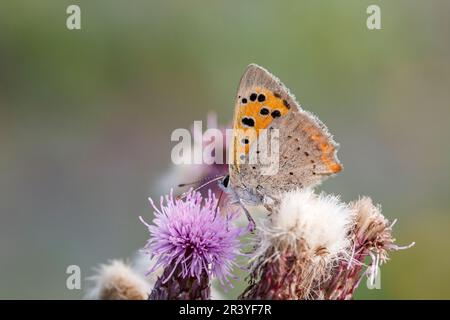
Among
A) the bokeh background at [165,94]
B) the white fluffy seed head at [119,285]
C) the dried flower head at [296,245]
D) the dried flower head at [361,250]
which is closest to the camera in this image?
the dried flower head at [296,245]

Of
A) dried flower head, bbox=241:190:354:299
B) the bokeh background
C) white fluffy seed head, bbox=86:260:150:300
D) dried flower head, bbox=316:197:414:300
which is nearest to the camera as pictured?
dried flower head, bbox=241:190:354:299

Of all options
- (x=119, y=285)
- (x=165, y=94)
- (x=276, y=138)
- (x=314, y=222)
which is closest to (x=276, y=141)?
(x=276, y=138)

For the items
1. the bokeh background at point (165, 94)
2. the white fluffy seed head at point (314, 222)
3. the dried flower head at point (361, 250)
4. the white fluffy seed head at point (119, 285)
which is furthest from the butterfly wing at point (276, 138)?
the bokeh background at point (165, 94)

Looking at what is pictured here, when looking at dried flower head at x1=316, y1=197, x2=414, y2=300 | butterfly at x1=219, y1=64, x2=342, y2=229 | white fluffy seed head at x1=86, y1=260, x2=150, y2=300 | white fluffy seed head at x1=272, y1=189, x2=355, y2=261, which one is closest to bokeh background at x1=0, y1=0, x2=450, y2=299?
white fluffy seed head at x1=86, y1=260, x2=150, y2=300

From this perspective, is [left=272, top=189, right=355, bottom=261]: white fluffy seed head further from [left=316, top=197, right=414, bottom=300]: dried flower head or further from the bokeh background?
the bokeh background

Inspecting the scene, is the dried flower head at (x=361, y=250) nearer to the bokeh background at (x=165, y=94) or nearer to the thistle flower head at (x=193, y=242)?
the thistle flower head at (x=193, y=242)

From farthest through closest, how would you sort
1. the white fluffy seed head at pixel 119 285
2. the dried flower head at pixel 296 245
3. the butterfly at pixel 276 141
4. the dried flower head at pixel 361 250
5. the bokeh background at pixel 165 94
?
the bokeh background at pixel 165 94, the white fluffy seed head at pixel 119 285, the butterfly at pixel 276 141, the dried flower head at pixel 361 250, the dried flower head at pixel 296 245

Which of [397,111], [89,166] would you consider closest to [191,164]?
[89,166]
